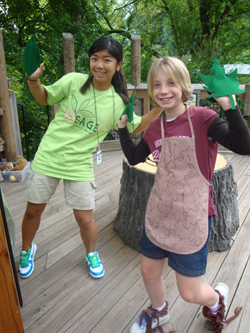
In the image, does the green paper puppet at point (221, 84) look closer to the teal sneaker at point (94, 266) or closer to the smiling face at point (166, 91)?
the smiling face at point (166, 91)

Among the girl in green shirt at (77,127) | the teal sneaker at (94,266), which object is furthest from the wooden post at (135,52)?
the teal sneaker at (94,266)

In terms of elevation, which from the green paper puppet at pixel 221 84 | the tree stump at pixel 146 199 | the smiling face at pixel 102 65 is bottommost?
the tree stump at pixel 146 199

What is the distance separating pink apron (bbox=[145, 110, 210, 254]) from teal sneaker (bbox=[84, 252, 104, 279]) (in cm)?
82

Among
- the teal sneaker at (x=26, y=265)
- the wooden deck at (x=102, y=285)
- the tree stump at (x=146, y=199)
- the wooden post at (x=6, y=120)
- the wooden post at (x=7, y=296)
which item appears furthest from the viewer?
the wooden post at (x=6, y=120)

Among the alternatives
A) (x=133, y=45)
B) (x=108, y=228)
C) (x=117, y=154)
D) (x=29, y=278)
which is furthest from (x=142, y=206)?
(x=133, y=45)

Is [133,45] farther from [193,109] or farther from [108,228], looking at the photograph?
[193,109]

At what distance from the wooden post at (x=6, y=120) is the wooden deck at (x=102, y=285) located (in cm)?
141

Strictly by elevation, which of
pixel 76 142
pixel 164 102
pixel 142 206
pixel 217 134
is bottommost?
pixel 142 206

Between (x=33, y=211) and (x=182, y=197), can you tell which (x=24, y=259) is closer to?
(x=33, y=211)

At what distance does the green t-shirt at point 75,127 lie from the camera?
1.58 metres

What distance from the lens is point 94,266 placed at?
184 centimetres

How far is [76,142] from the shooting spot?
5.29 ft

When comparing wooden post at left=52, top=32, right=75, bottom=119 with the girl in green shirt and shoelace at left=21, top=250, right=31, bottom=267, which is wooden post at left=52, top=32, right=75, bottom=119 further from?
shoelace at left=21, top=250, right=31, bottom=267

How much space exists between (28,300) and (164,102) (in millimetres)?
1391
